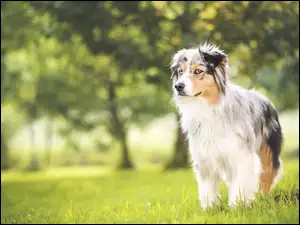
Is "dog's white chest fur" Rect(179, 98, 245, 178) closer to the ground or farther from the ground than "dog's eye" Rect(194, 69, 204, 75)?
closer to the ground

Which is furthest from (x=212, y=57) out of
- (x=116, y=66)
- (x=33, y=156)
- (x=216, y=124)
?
(x=33, y=156)

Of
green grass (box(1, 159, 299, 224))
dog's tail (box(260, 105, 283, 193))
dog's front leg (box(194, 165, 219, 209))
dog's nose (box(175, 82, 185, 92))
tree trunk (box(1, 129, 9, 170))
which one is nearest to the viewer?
green grass (box(1, 159, 299, 224))

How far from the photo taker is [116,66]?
1534 centimetres

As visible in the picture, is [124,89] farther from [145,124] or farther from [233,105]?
[233,105]

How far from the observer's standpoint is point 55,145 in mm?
31562

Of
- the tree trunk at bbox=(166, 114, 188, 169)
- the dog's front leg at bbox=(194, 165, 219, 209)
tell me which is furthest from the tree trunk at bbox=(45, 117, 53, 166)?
the dog's front leg at bbox=(194, 165, 219, 209)

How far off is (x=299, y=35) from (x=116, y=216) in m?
8.15

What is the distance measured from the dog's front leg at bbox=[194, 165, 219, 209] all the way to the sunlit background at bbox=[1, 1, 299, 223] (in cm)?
126

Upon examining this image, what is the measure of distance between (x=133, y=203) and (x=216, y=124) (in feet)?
12.7

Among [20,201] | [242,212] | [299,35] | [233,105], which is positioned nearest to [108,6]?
[299,35]

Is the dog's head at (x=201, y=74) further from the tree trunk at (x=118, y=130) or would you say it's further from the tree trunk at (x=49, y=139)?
the tree trunk at (x=49, y=139)

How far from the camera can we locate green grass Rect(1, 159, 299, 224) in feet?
18.6

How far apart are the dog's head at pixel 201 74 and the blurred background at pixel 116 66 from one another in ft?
1.39

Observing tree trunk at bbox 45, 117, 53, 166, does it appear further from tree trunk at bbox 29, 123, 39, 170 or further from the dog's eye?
the dog's eye
